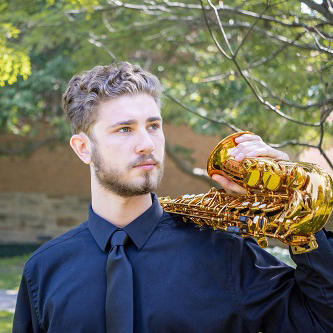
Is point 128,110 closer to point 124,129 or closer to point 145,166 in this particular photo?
point 124,129

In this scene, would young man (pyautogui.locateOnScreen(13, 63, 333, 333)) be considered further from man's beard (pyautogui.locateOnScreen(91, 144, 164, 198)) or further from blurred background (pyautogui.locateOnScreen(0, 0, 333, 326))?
blurred background (pyautogui.locateOnScreen(0, 0, 333, 326))

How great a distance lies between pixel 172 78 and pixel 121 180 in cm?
876

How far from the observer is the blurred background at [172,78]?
4648mm

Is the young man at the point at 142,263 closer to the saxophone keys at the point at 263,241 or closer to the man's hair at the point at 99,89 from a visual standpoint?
the man's hair at the point at 99,89

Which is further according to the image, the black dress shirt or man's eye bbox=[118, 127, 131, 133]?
man's eye bbox=[118, 127, 131, 133]

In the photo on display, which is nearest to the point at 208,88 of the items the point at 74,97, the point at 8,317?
the point at 8,317

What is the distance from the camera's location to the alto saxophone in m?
1.94

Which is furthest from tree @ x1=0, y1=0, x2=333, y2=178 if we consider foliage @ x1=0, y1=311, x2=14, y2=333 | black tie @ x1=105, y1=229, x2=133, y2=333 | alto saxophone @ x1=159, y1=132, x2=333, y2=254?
foliage @ x1=0, y1=311, x2=14, y2=333

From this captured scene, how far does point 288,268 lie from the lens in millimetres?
2289

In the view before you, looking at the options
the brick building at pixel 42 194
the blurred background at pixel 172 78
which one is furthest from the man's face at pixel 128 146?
the brick building at pixel 42 194

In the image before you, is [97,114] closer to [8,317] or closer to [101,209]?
[101,209]

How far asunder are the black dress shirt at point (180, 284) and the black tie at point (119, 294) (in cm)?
6

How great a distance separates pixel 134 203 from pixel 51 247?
42 centimetres

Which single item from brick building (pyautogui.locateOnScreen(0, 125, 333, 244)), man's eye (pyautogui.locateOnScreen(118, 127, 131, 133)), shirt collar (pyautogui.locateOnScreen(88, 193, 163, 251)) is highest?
man's eye (pyautogui.locateOnScreen(118, 127, 131, 133))
